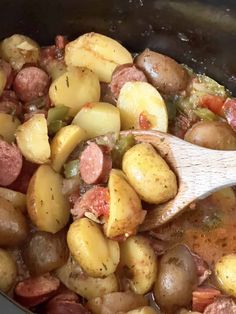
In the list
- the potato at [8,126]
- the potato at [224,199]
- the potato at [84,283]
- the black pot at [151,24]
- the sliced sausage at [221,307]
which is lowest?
the potato at [84,283]

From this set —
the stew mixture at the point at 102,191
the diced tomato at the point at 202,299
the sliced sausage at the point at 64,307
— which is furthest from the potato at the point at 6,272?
the diced tomato at the point at 202,299

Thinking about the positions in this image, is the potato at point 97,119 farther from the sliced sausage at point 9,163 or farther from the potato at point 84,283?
the potato at point 84,283

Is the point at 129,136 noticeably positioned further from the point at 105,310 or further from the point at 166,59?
the point at 105,310

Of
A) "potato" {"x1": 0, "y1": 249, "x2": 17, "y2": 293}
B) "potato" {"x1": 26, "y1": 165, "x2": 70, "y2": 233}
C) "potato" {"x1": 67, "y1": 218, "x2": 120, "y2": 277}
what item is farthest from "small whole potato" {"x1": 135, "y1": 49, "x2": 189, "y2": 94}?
"potato" {"x1": 0, "y1": 249, "x2": 17, "y2": 293}

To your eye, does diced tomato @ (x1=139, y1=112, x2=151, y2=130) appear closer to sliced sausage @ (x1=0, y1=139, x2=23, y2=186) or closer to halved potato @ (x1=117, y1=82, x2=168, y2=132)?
halved potato @ (x1=117, y1=82, x2=168, y2=132)

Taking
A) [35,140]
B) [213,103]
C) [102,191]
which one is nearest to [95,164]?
[102,191]

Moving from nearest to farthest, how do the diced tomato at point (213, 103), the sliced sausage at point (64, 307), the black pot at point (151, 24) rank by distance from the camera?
the sliced sausage at point (64, 307)
the black pot at point (151, 24)
the diced tomato at point (213, 103)
